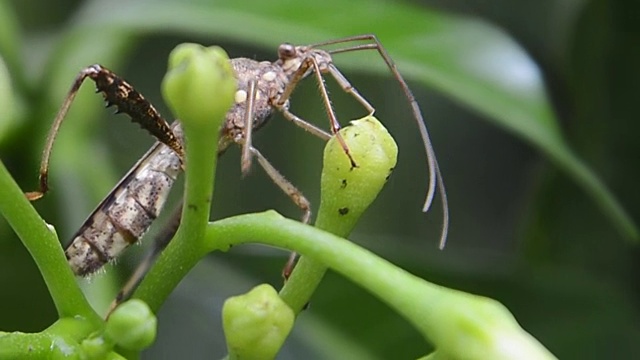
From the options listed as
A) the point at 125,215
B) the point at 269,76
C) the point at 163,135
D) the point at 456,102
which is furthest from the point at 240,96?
the point at 456,102

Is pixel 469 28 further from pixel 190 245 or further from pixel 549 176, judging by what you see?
pixel 190 245

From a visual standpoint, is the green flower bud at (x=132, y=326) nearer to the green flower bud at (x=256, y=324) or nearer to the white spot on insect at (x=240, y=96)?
the green flower bud at (x=256, y=324)

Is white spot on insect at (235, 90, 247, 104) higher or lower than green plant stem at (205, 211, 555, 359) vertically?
lower

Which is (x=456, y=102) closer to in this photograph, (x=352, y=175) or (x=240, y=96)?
(x=240, y=96)

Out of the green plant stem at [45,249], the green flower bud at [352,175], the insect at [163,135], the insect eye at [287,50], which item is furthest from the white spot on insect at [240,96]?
the green plant stem at [45,249]

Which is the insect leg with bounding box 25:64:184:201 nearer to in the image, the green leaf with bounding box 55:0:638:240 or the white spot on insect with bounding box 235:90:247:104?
the white spot on insect with bounding box 235:90:247:104

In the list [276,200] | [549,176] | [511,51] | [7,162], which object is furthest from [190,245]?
[276,200]

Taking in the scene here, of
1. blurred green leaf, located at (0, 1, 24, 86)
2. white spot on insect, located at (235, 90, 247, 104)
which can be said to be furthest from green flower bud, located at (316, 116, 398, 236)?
blurred green leaf, located at (0, 1, 24, 86)
